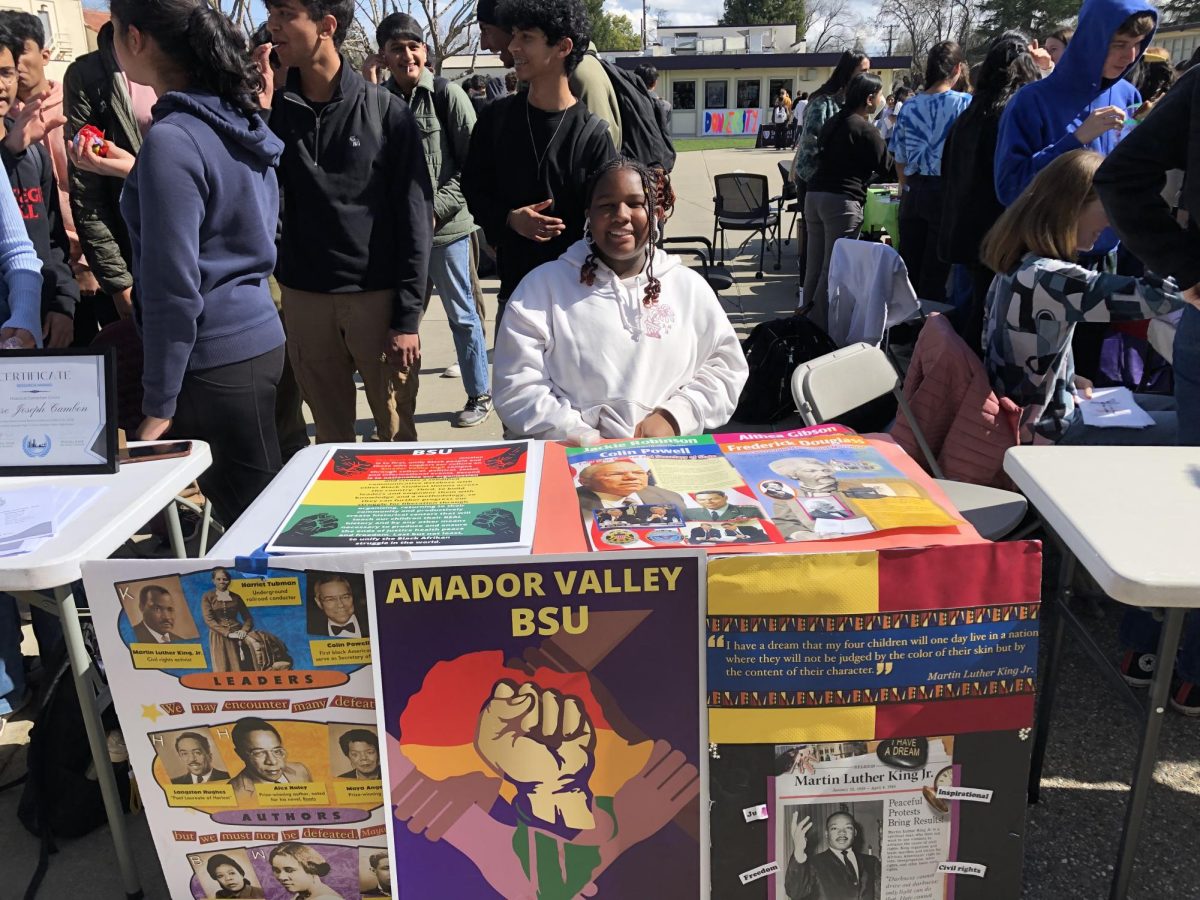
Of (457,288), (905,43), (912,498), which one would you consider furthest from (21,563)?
(905,43)

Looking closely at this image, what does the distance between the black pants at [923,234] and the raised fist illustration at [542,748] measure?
14.1 ft

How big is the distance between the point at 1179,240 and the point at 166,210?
2385mm

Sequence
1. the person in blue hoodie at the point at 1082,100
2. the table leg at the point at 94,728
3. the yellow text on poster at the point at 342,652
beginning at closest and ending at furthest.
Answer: the yellow text on poster at the point at 342,652, the table leg at the point at 94,728, the person in blue hoodie at the point at 1082,100

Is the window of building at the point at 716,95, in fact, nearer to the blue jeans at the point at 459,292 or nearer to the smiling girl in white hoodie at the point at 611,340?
the blue jeans at the point at 459,292

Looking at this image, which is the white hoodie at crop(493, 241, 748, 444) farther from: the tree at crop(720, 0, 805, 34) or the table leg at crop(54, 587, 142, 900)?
the tree at crop(720, 0, 805, 34)

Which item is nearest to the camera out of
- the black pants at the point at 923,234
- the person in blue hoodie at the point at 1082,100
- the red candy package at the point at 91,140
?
the red candy package at the point at 91,140

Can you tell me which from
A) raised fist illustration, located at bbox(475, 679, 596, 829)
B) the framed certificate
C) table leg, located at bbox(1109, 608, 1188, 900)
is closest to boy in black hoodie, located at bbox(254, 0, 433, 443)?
the framed certificate

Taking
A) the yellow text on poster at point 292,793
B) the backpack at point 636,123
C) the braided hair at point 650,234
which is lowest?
the yellow text on poster at point 292,793

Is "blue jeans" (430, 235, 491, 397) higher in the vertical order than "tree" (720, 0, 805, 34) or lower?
lower

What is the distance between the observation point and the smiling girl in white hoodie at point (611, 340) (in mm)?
2436

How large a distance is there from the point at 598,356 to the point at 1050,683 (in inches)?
53.5

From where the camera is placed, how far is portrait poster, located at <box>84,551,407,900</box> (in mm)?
1489

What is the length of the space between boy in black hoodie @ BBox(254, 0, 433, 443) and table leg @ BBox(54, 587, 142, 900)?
5.09 ft

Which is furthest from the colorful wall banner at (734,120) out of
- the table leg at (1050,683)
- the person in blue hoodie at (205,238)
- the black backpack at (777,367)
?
the table leg at (1050,683)
